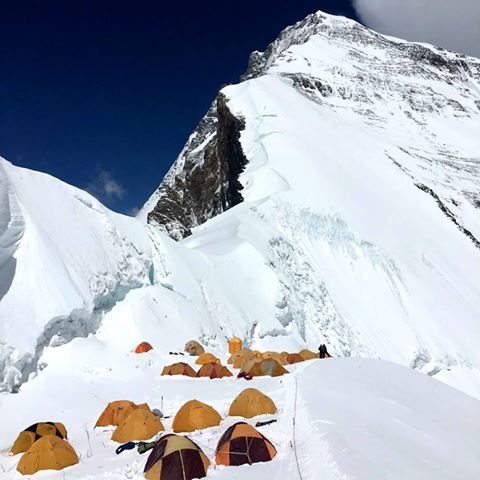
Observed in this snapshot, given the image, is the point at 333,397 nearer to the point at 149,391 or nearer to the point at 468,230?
the point at 149,391

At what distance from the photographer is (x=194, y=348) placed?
2122 centimetres

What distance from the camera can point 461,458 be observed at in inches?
341

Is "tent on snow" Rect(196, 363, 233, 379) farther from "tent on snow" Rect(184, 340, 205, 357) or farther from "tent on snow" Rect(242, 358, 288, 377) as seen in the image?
"tent on snow" Rect(184, 340, 205, 357)

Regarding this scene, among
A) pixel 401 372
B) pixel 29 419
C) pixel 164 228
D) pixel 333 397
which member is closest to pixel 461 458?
pixel 333 397

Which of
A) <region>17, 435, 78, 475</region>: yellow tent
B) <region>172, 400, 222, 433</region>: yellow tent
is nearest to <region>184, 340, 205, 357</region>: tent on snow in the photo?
<region>172, 400, 222, 433</region>: yellow tent

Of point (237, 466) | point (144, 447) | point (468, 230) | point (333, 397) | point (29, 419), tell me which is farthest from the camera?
point (468, 230)

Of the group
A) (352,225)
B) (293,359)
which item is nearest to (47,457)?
(293,359)

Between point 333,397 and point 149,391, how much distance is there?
279 inches

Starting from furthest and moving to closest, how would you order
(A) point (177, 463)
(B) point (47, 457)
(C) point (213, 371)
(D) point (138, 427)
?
(C) point (213, 371)
(D) point (138, 427)
(B) point (47, 457)
(A) point (177, 463)

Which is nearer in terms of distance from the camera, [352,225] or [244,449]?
[244,449]

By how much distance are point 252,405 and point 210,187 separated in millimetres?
56126

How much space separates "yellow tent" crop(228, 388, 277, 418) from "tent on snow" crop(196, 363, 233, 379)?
5.65 metres

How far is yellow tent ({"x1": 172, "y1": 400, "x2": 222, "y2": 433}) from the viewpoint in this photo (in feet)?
38.2

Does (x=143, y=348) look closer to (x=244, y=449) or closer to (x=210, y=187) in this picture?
(x=244, y=449)
